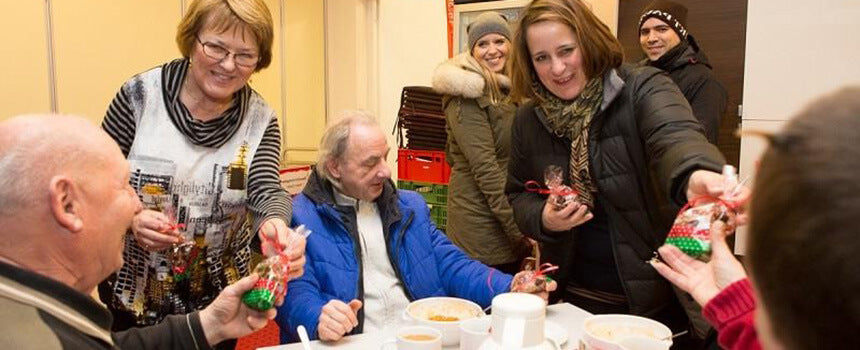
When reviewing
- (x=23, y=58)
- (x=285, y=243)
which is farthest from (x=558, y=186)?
(x=23, y=58)

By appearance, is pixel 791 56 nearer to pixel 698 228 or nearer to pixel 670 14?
pixel 670 14

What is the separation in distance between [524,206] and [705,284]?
1.03 meters

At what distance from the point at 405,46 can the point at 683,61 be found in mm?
3292

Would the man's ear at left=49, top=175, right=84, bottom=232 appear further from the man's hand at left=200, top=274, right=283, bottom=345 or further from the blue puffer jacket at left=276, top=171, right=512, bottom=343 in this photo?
the blue puffer jacket at left=276, top=171, right=512, bottom=343

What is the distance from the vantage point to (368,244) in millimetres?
2422

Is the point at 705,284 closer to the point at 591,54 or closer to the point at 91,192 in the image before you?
the point at 591,54

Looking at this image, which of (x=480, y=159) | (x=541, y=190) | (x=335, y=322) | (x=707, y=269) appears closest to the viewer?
(x=707, y=269)

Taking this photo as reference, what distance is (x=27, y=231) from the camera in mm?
1193

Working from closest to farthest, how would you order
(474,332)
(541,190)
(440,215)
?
(474,332) → (541,190) → (440,215)

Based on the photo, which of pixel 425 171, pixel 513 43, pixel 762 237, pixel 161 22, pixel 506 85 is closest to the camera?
pixel 762 237

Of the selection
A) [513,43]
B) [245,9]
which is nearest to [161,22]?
[245,9]

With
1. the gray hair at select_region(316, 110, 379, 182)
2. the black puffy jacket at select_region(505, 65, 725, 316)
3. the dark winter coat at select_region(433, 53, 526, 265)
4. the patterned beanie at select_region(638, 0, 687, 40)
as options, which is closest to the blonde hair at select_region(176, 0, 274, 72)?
the gray hair at select_region(316, 110, 379, 182)

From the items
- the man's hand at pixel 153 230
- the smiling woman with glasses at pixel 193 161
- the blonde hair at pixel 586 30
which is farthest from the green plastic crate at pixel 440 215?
the man's hand at pixel 153 230

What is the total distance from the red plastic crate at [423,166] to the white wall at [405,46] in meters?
1.50
